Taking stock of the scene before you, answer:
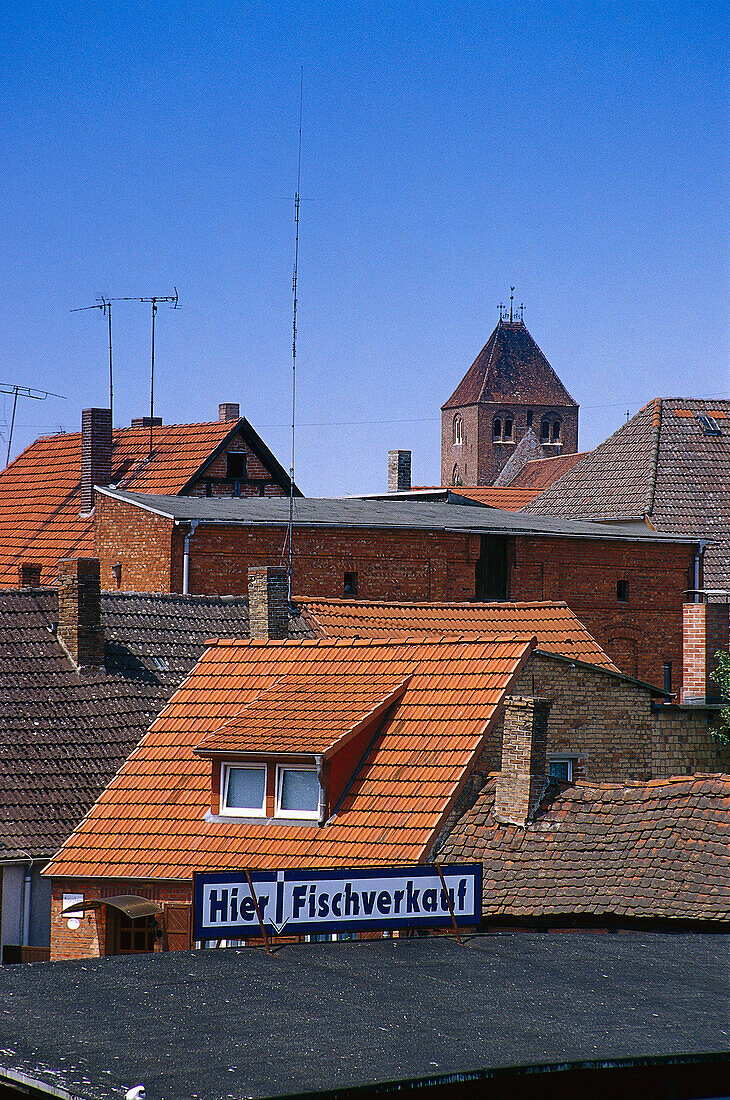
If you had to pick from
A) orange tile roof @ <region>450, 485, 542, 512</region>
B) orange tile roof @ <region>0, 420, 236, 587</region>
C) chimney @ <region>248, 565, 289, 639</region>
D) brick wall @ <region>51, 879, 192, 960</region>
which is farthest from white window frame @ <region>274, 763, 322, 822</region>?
orange tile roof @ <region>450, 485, 542, 512</region>

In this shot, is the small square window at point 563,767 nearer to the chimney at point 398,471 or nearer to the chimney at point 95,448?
the chimney at point 95,448

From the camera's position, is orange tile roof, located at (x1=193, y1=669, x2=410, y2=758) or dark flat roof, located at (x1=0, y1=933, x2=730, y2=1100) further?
orange tile roof, located at (x1=193, y1=669, x2=410, y2=758)

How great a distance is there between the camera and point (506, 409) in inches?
4734

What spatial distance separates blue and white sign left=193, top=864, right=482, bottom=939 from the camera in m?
13.0

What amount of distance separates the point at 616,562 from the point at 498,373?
85.6 m

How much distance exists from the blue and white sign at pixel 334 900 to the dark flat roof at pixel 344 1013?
2.02ft

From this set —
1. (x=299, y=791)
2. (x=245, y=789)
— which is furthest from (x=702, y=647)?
(x=245, y=789)

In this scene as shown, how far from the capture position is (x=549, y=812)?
19.0 metres

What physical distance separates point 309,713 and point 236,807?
63.9 inches

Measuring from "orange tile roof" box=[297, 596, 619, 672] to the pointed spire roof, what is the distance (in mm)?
93203

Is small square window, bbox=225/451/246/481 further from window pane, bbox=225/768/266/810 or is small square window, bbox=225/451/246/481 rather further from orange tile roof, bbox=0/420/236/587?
window pane, bbox=225/768/266/810

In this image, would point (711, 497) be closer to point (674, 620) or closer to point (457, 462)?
point (674, 620)

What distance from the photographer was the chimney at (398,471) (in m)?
57.0

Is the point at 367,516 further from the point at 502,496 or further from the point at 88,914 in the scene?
the point at 502,496
